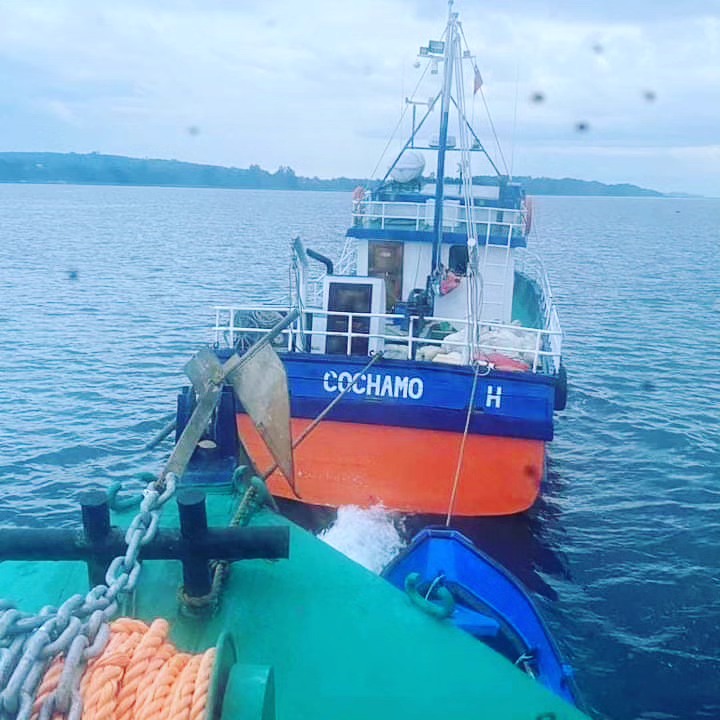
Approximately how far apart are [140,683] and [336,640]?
1980 mm

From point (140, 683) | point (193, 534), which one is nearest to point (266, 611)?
point (193, 534)

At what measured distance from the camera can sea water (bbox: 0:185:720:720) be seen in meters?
10.2

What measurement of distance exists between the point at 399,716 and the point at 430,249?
13.0m

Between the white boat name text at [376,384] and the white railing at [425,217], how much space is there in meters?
5.46

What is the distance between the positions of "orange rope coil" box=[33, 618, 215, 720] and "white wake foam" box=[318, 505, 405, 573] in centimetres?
852

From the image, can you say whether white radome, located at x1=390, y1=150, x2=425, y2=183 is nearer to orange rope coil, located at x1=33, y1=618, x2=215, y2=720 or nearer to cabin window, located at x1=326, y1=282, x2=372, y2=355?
cabin window, located at x1=326, y1=282, x2=372, y2=355

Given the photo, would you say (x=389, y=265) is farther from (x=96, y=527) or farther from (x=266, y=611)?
(x=96, y=527)

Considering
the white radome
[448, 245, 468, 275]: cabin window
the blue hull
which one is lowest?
the blue hull

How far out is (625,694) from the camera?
914cm

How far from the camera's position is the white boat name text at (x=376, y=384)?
11.4m

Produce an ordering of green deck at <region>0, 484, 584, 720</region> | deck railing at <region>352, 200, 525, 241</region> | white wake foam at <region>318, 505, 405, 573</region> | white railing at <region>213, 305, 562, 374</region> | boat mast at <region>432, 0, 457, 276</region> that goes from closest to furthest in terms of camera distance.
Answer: green deck at <region>0, 484, 584, 720</region>
white wake foam at <region>318, 505, 405, 573</region>
white railing at <region>213, 305, 562, 374</region>
boat mast at <region>432, 0, 457, 276</region>
deck railing at <region>352, 200, 525, 241</region>

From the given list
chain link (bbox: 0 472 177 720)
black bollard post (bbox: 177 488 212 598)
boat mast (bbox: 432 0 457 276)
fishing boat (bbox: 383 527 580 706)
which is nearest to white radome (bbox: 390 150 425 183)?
boat mast (bbox: 432 0 457 276)

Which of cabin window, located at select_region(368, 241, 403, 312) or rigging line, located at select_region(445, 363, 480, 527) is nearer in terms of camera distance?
rigging line, located at select_region(445, 363, 480, 527)

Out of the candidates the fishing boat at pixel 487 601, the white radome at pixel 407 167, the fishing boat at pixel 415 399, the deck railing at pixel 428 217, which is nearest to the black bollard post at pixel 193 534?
the fishing boat at pixel 487 601
